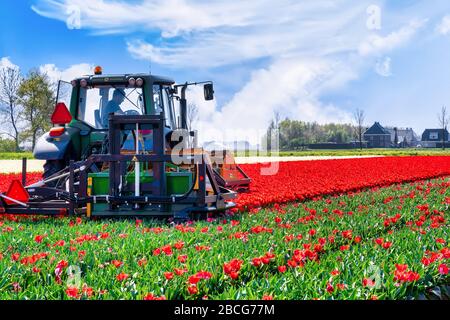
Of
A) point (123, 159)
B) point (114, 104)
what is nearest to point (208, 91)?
point (114, 104)

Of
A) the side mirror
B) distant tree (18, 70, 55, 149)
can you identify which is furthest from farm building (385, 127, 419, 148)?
the side mirror

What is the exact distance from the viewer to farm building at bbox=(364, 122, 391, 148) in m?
108

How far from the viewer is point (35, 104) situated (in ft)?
148

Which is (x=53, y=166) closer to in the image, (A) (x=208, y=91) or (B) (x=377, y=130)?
(A) (x=208, y=91)

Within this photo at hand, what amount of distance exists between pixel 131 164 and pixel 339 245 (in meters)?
4.55

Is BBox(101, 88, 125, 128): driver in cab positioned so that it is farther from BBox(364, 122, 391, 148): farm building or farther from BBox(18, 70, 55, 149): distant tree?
BBox(364, 122, 391, 148): farm building

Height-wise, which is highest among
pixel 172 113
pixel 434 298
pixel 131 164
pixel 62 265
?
pixel 172 113

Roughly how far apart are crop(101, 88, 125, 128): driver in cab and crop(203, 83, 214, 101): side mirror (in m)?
1.58

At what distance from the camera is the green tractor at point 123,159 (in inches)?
366

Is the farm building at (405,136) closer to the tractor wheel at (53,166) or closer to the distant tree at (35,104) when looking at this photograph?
the distant tree at (35,104)

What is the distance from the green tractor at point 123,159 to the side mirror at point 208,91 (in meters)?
0.02
